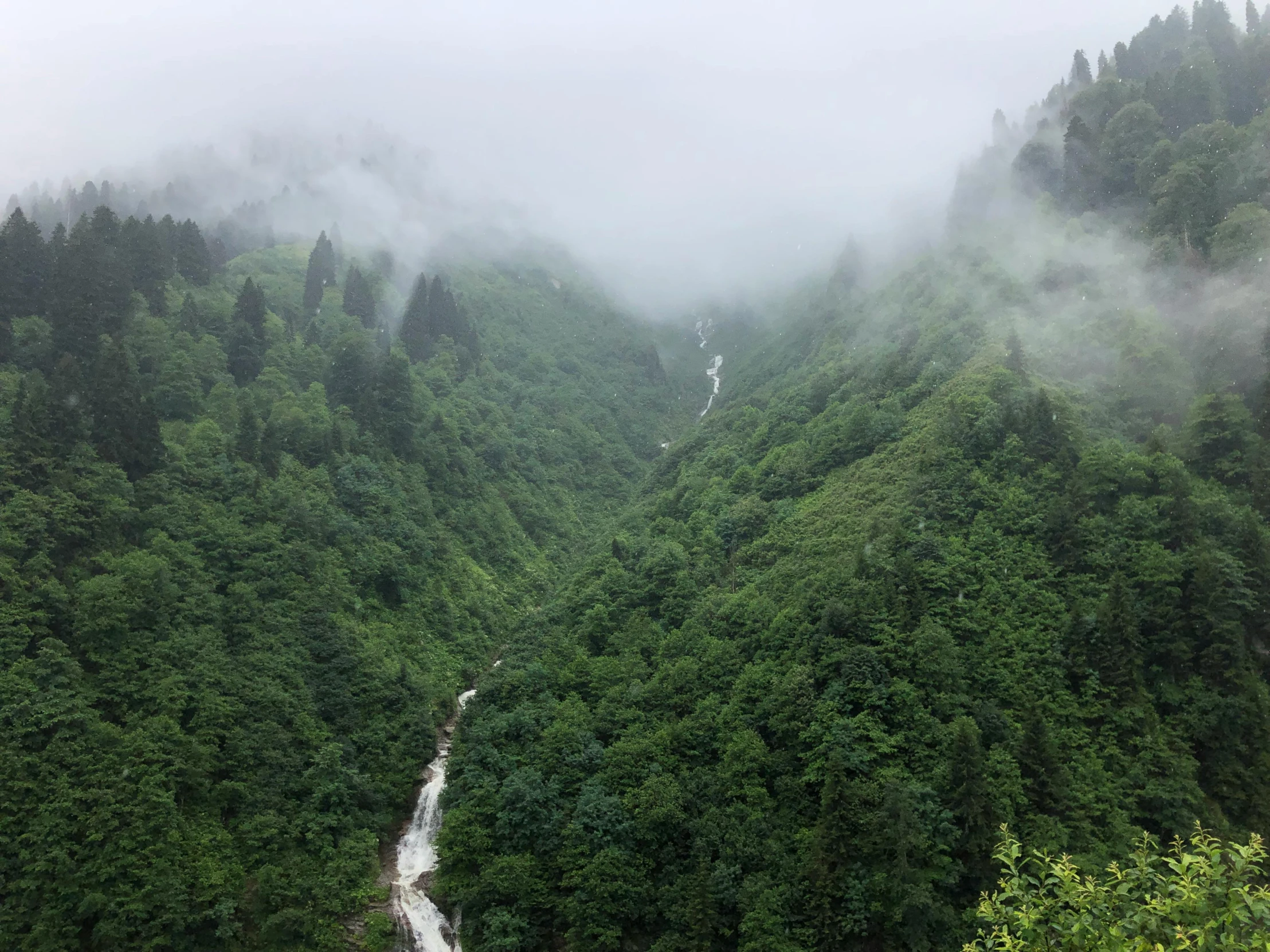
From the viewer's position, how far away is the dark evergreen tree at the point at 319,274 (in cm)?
11100

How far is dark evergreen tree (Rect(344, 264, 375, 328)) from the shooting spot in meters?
110

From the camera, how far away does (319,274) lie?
115 metres

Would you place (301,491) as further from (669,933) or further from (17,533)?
(669,933)

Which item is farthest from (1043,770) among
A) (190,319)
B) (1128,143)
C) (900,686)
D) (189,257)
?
(189,257)

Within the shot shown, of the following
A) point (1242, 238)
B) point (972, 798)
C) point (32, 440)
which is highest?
point (1242, 238)

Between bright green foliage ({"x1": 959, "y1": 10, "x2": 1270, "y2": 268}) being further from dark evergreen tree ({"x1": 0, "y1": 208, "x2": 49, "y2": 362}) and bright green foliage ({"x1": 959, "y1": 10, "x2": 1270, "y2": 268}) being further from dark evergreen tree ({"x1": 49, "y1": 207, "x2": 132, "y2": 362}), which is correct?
dark evergreen tree ({"x1": 0, "y1": 208, "x2": 49, "y2": 362})

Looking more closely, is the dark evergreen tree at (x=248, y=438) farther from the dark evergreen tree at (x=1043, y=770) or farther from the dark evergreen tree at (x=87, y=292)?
the dark evergreen tree at (x=1043, y=770)

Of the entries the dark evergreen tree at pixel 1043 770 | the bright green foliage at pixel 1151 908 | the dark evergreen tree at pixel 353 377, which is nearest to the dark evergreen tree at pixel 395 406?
the dark evergreen tree at pixel 353 377

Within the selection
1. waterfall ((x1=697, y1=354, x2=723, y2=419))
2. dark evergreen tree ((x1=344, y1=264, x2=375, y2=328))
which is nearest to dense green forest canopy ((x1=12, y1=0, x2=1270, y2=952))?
dark evergreen tree ((x1=344, y1=264, x2=375, y2=328))

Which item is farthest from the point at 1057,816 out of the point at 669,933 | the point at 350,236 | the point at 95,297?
the point at 350,236

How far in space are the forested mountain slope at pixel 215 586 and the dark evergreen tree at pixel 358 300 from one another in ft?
24.9

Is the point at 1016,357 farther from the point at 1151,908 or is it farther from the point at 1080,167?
the point at 1151,908

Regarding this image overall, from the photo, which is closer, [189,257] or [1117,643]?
[1117,643]

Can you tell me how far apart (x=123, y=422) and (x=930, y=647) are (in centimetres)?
5807
